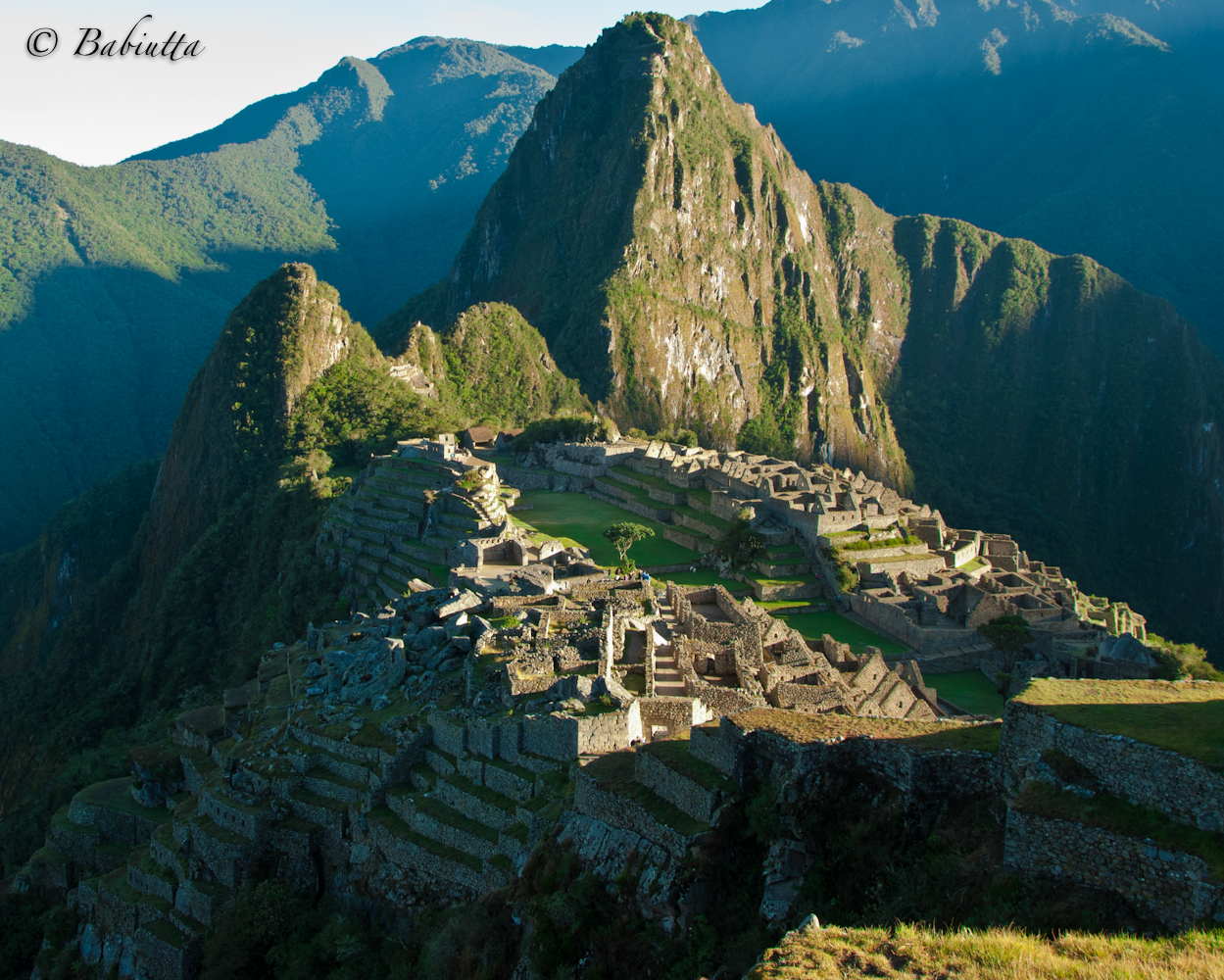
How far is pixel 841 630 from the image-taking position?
A: 37500mm

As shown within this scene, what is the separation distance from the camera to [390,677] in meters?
18.2

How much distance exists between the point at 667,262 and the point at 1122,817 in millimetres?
136013

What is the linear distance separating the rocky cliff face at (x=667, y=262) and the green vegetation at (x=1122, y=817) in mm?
114740

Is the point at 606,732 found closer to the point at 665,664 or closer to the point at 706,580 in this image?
the point at 665,664

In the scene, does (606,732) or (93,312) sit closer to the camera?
(606,732)

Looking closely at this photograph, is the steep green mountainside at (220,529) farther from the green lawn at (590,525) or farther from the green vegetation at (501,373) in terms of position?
the green lawn at (590,525)

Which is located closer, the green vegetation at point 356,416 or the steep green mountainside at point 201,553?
the steep green mountainside at point 201,553

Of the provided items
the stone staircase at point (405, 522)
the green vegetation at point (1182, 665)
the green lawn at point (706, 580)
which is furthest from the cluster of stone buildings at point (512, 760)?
the green lawn at point (706, 580)

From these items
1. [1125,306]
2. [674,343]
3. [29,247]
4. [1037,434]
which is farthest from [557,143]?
[1125,306]

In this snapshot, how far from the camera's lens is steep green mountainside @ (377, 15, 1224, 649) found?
439 ft

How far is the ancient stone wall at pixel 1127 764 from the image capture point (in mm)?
8641

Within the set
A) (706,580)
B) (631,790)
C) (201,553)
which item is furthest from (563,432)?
(631,790)

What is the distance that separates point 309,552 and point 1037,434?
6573 inches

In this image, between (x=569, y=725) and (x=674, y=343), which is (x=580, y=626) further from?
(x=674, y=343)
